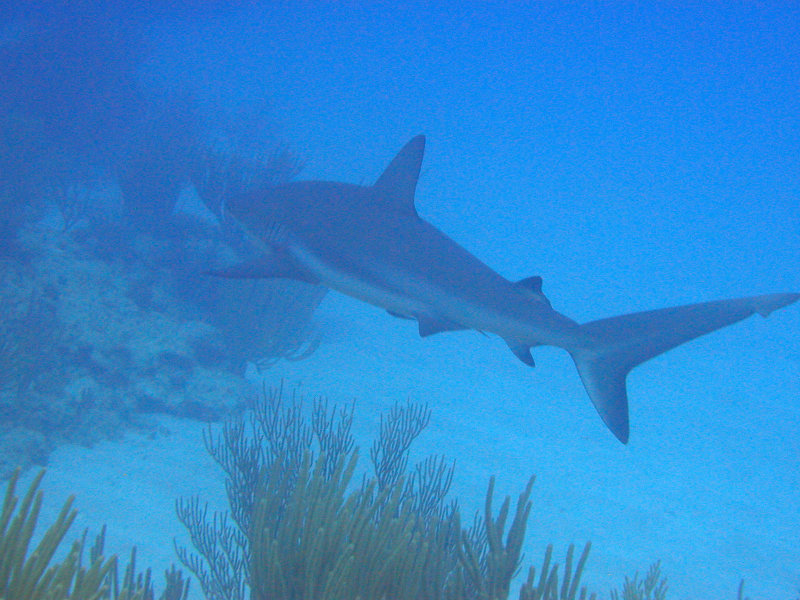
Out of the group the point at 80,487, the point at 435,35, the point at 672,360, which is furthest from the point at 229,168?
the point at 435,35

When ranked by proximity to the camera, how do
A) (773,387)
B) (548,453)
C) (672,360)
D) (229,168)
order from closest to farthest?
1. (548,453)
2. (229,168)
3. (773,387)
4. (672,360)

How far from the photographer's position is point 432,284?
3.59 m

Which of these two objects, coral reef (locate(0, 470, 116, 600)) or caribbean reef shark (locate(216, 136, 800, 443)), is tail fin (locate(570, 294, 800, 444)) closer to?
caribbean reef shark (locate(216, 136, 800, 443))

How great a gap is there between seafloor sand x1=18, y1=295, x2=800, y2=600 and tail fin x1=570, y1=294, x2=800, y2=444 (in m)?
5.02

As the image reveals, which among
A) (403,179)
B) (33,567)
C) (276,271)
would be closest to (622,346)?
(403,179)

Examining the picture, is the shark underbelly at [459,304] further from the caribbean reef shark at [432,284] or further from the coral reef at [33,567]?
the coral reef at [33,567]

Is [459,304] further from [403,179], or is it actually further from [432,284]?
[403,179]

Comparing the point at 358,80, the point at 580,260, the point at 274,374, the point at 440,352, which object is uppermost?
the point at 358,80

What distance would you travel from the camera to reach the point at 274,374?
1162 cm

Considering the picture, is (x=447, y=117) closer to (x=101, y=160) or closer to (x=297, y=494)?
(x=101, y=160)

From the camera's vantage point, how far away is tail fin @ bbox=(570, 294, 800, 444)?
3.32m

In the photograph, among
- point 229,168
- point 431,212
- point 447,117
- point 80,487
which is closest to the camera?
point 80,487

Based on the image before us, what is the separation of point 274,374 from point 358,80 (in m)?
88.3

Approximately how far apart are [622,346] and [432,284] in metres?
1.38
